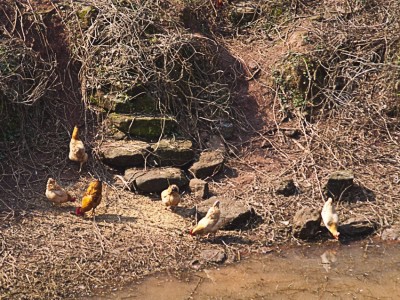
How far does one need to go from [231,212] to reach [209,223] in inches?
23.3

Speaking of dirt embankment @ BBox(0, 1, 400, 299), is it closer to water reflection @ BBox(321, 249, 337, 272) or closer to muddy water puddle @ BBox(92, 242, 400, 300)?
muddy water puddle @ BBox(92, 242, 400, 300)

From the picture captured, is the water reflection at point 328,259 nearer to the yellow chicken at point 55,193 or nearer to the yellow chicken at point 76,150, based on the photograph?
the yellow chicken at point 55,193

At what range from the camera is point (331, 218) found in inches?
313

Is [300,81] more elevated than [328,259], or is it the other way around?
[300,81]

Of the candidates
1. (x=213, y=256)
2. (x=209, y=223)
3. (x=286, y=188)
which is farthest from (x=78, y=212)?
(x=286, y=188)

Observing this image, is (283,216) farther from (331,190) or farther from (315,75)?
(315,75)

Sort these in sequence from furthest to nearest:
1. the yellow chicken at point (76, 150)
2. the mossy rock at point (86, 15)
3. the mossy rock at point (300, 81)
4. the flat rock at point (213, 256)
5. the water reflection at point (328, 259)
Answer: the mossy rock at point (300, 81) → the mossy rock at point (86, 15) → the yellow chicken at point (76, 150) → the water reflection at point (328, 259) → the flat rock at point (213, 256)

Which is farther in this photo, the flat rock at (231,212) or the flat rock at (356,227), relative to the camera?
the flat rock at (356,227)

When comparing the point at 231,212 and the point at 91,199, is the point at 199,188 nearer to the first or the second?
the point at 231,212

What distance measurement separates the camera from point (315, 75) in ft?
35.2

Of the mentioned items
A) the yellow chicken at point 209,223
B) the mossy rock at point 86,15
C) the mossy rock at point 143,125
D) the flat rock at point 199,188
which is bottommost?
the flat rock at point 199,188

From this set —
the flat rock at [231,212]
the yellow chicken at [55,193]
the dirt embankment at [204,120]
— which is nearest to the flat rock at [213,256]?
the dirt embankment at [204,120]

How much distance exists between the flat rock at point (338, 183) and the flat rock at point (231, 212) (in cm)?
111

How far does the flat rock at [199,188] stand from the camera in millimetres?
8641
